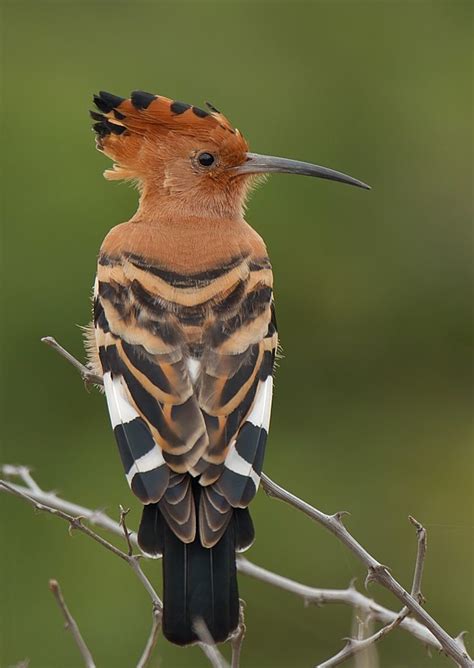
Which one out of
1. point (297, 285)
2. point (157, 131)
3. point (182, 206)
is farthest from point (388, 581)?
point (297, 285)

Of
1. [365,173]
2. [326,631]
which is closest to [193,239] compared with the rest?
[326,631]

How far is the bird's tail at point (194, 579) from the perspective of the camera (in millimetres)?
2086

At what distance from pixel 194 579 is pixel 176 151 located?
A: 3.32ft

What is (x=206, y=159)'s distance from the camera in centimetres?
279

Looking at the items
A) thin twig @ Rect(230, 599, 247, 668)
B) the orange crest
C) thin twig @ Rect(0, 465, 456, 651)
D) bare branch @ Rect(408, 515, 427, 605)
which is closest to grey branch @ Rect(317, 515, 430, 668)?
bare branch @ Rect(408, 515, 427, 605)

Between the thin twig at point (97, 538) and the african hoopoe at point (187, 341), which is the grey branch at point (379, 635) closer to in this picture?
the african hoopoe at point (187, 341)

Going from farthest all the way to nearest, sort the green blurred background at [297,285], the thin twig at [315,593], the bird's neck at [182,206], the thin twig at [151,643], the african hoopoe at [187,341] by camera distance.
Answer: the green blurred background at [297,285] → the bird's neck at [182,206] → the thin twig at [315,593] → the african hoopoe at [187,341] → the thin twig at [151,643]

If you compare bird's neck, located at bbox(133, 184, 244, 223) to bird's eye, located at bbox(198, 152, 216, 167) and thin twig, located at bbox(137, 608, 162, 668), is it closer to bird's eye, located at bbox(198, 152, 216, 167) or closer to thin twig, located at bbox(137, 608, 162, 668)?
bird's eye, located at bbox(198, 152, 216, 167)

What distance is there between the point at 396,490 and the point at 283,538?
18.1 inches

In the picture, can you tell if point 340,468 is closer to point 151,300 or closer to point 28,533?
point 28,533

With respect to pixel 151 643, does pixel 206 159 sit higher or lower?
higher

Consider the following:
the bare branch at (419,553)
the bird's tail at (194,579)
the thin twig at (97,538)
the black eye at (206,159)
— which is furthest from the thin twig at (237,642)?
the black eye at (206,159)

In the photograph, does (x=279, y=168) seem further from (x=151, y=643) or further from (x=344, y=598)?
(x=151, y=643)

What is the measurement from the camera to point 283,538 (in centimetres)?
425
